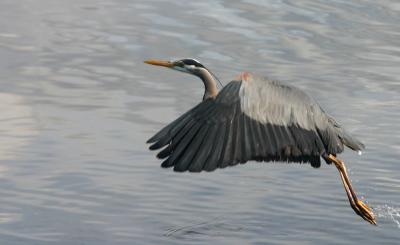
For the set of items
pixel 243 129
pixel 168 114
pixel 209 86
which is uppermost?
pixel 243 129

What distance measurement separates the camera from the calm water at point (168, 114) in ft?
43.4

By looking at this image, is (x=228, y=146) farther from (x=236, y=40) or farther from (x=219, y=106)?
(x=236, y=40)

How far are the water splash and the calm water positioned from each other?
18mm

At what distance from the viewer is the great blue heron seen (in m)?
10.3

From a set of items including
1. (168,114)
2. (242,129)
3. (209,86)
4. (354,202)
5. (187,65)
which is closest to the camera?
(242,129)

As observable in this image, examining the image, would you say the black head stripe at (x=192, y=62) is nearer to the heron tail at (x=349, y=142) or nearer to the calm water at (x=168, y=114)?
the calm water at (x=168, y=114)

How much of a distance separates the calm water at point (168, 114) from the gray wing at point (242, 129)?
2244 millimetres

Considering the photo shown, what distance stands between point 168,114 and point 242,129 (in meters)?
6.17

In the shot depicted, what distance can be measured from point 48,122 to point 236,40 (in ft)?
18.6

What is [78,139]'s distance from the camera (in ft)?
51.2

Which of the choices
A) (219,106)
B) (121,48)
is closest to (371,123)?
(121,48)

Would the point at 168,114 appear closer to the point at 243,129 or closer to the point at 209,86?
the point at 209,86

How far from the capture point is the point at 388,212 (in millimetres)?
13852

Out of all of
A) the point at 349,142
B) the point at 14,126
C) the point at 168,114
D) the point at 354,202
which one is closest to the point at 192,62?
the point at 349,142
